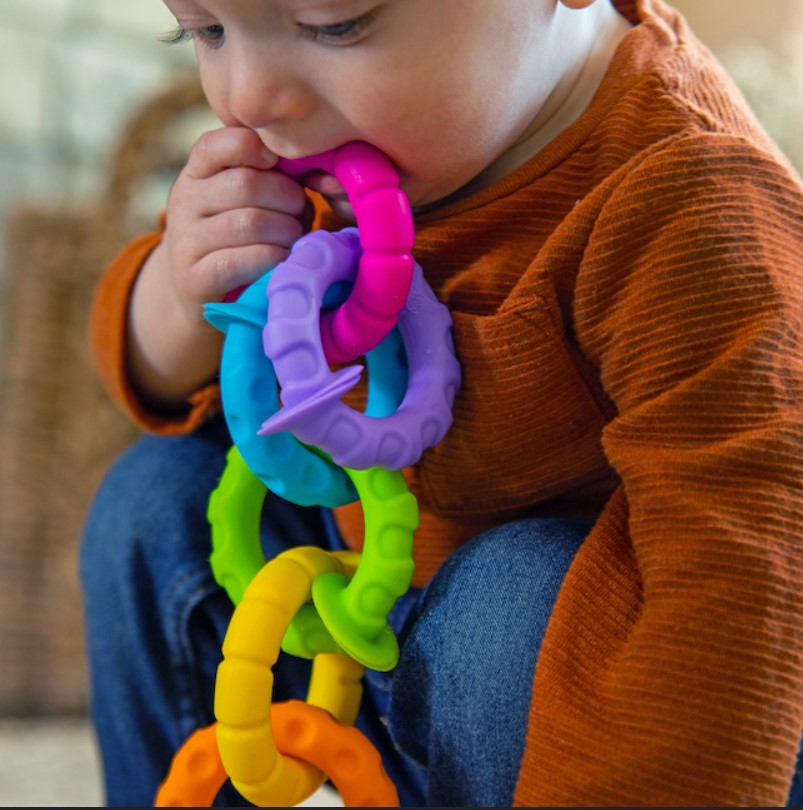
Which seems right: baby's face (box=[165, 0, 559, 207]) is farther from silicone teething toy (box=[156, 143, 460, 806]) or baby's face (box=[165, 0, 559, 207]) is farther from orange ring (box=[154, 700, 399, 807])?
orange ring (box=[154, 700, 399, 807])

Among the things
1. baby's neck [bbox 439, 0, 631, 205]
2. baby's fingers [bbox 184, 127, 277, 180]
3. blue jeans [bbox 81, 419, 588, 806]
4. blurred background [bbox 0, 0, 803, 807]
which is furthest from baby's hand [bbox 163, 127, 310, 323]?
blurred background [bbox 0, 0, 803, 807]

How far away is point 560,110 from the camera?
2.33 ft

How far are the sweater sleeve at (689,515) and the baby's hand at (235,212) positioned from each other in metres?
0.21

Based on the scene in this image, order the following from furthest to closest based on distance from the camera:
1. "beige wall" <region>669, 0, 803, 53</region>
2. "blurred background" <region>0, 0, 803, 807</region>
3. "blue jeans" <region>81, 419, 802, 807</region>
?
"beige wall" <region>669, 0, 803, 53</region>
"blurred background" <region>0, 0, 803, 807</region>
"blue jeans" <region>81, 419, 802, 807</region>

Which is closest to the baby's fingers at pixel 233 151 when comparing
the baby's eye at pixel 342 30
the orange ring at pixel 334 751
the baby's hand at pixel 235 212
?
the baby's hand at pixel 235 212

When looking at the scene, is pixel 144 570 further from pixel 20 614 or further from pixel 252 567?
pixel 20 614

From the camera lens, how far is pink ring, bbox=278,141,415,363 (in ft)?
2.03

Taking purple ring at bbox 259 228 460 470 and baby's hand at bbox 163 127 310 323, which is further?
baby's hand at bbox 163 127 310 323

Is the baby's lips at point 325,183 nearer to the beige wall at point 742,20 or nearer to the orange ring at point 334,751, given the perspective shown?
the orange ring at point 334,751

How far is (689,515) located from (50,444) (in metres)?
1.05

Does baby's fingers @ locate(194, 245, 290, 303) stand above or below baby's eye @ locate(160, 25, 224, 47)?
below

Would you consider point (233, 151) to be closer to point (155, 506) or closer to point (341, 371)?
point (341, 371)

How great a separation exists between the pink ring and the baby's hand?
0.08 meters

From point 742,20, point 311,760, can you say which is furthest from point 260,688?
point 742,20
